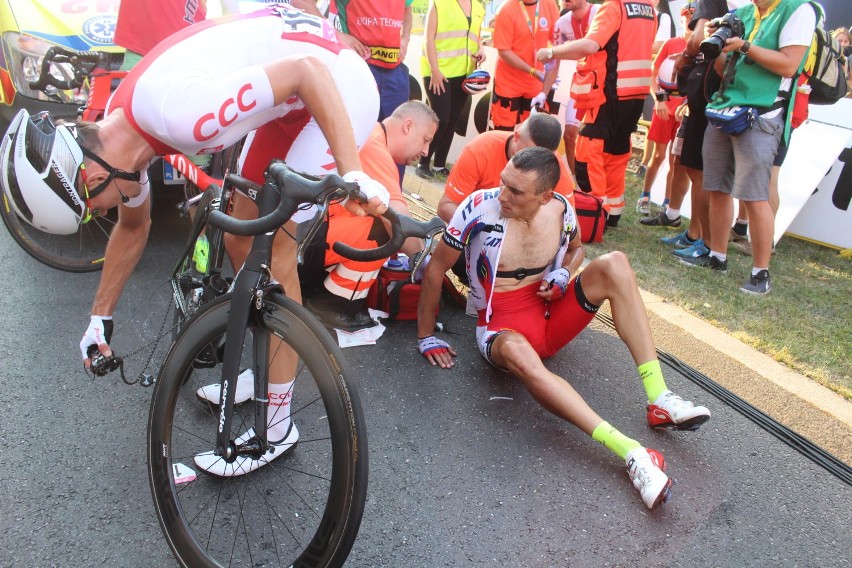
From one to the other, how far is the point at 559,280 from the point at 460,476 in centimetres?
120

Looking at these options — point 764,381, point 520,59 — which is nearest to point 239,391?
point 764,381

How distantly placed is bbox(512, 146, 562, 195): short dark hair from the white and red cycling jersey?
987 mm

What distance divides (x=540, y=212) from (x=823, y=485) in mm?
1760

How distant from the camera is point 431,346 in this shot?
3.56 m

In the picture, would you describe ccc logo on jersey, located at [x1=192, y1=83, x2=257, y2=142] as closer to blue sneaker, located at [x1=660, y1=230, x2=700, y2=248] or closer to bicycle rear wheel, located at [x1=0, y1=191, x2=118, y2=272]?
bicycle rear wheel, located at [x1=0, y1=191, x2=118, y2=272]

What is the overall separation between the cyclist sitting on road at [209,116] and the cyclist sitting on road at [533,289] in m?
1.11

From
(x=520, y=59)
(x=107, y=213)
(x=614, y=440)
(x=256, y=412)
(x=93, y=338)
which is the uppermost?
(x=520, y=59)

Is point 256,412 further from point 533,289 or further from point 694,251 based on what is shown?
point 694,251

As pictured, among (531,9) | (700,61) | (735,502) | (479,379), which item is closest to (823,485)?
(735,502)

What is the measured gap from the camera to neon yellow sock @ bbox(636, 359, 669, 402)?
3092 mm

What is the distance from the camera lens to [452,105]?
7176 mm

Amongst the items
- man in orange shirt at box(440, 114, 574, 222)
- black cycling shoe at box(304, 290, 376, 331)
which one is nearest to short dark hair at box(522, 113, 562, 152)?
man in orange shirt at box(440, 114, 574, 222)

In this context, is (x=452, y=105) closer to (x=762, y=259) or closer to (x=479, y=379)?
(x=762, y=259)

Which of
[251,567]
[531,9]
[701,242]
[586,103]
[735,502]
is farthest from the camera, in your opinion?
[531,9]
